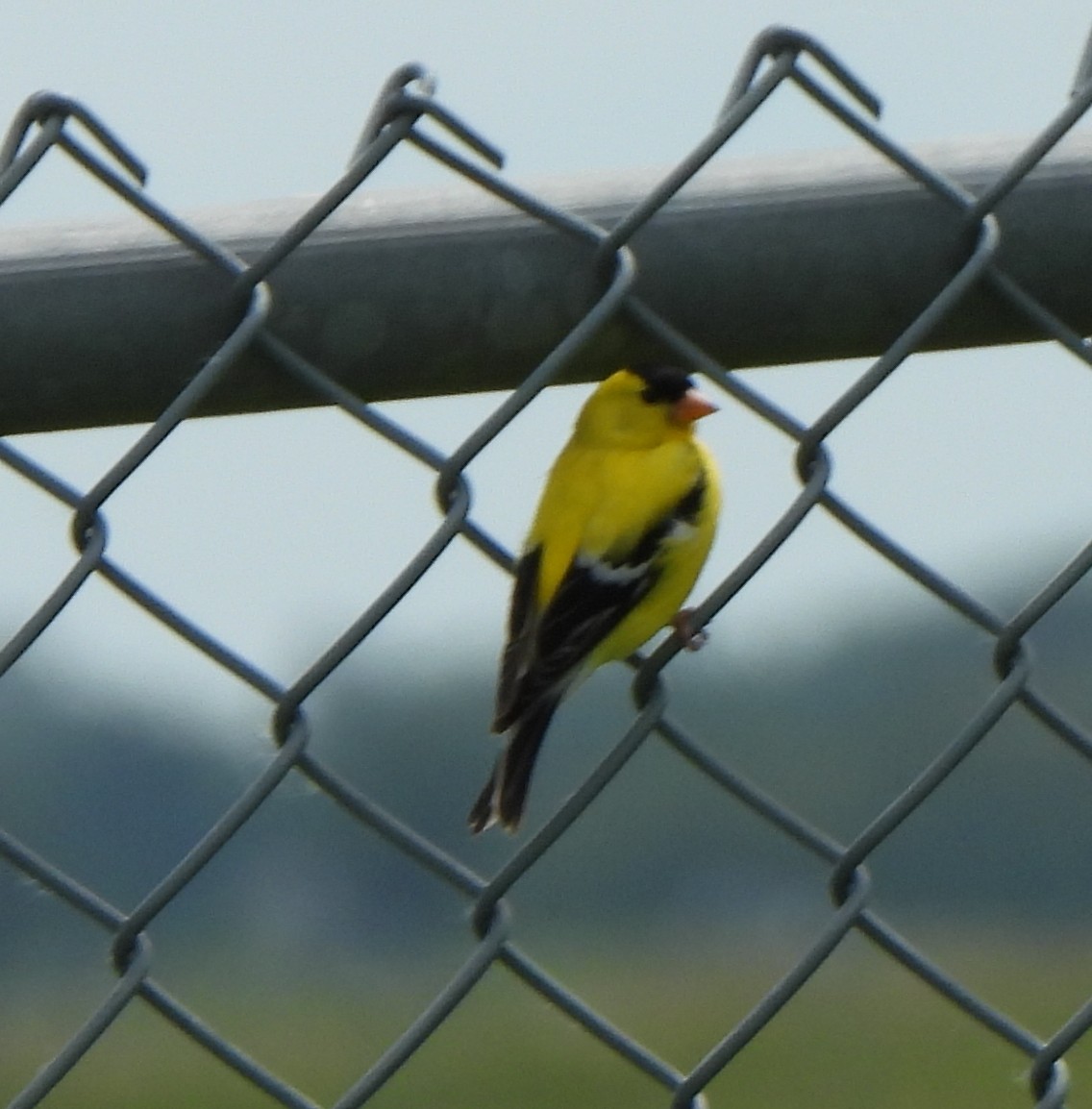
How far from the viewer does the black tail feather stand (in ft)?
5.90

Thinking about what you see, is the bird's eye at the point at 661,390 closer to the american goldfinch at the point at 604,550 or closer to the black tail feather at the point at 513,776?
the american goldfinch at the point at 604,550

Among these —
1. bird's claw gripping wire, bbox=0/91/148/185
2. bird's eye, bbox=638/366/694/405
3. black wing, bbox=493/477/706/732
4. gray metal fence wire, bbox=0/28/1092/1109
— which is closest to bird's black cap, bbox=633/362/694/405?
bird's eye, bbox=638/366/694/405

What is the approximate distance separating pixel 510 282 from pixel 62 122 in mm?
275

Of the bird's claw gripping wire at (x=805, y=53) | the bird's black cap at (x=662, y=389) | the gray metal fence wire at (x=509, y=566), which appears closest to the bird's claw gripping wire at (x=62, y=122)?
the gray metal fence wire at (x=509, y=566)

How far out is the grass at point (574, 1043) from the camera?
6055 millimetres

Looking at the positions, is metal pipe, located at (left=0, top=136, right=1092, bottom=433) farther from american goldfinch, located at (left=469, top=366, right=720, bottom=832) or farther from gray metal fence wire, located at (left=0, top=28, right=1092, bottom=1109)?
american goldfinch, located at (left=469, top=366, right=720, bottom=832)

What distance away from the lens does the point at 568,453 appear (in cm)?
223

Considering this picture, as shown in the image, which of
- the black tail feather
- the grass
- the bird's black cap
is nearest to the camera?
the black tail feather

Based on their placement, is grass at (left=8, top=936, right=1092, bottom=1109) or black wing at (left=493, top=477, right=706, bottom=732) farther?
grass at (left=8, top=936, right=1092, bottom=1109)

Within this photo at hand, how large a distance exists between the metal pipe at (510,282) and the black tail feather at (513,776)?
55cm

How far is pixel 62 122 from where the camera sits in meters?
1.14

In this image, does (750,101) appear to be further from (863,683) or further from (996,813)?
(996,813)

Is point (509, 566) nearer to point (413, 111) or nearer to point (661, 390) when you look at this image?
point (413, 111)

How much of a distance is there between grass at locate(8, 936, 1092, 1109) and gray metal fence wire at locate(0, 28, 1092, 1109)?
3097 mm
